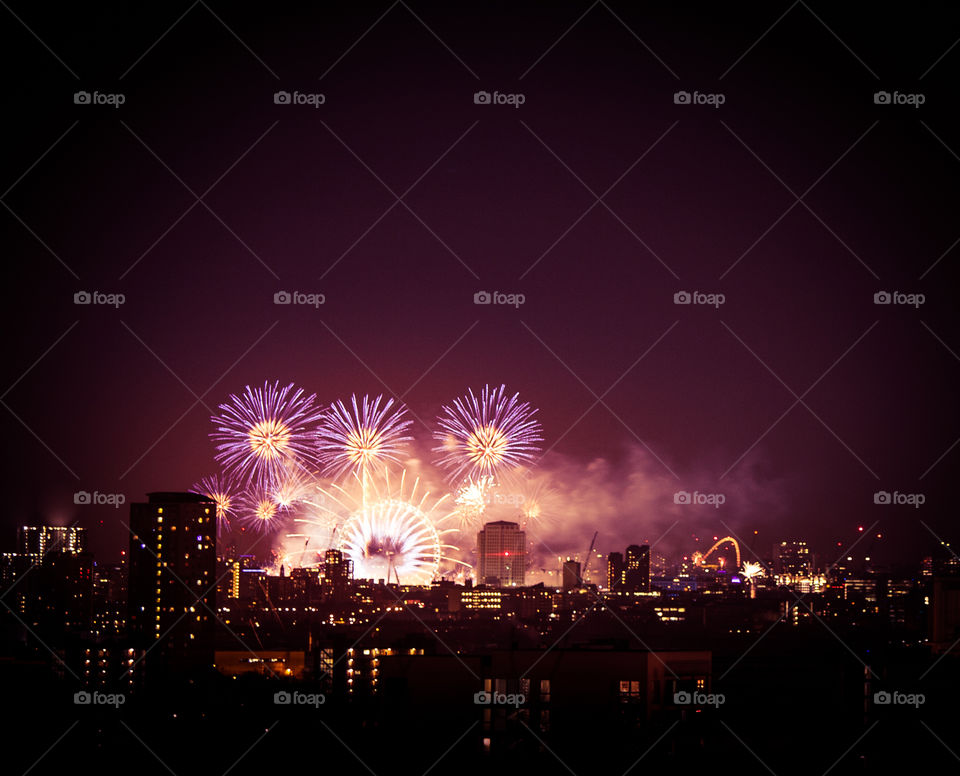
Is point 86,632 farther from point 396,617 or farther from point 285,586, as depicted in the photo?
point 285,586

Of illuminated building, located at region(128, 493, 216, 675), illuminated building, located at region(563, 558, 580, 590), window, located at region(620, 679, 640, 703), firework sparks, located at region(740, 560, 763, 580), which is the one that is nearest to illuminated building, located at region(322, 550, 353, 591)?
illuminated building, located at region(563, 558, 580, 590)

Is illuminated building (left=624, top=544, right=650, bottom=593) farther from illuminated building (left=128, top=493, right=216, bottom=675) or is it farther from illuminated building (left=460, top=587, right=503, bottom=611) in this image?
illuminated building (left=128, top=493, right=216, bottom=675)

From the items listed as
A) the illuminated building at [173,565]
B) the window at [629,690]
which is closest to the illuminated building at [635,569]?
the illuminated building at [173,565]

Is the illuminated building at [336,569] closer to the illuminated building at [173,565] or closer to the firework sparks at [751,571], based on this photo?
the illuminated building at [173,565]

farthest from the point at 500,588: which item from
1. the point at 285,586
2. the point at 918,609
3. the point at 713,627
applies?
the point at 918,609

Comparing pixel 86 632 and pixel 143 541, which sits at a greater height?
pixel 143 541

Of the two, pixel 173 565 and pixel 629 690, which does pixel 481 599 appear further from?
pixel 629 690

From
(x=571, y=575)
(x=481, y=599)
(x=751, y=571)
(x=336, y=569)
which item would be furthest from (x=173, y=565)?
(x=751, y=571)
